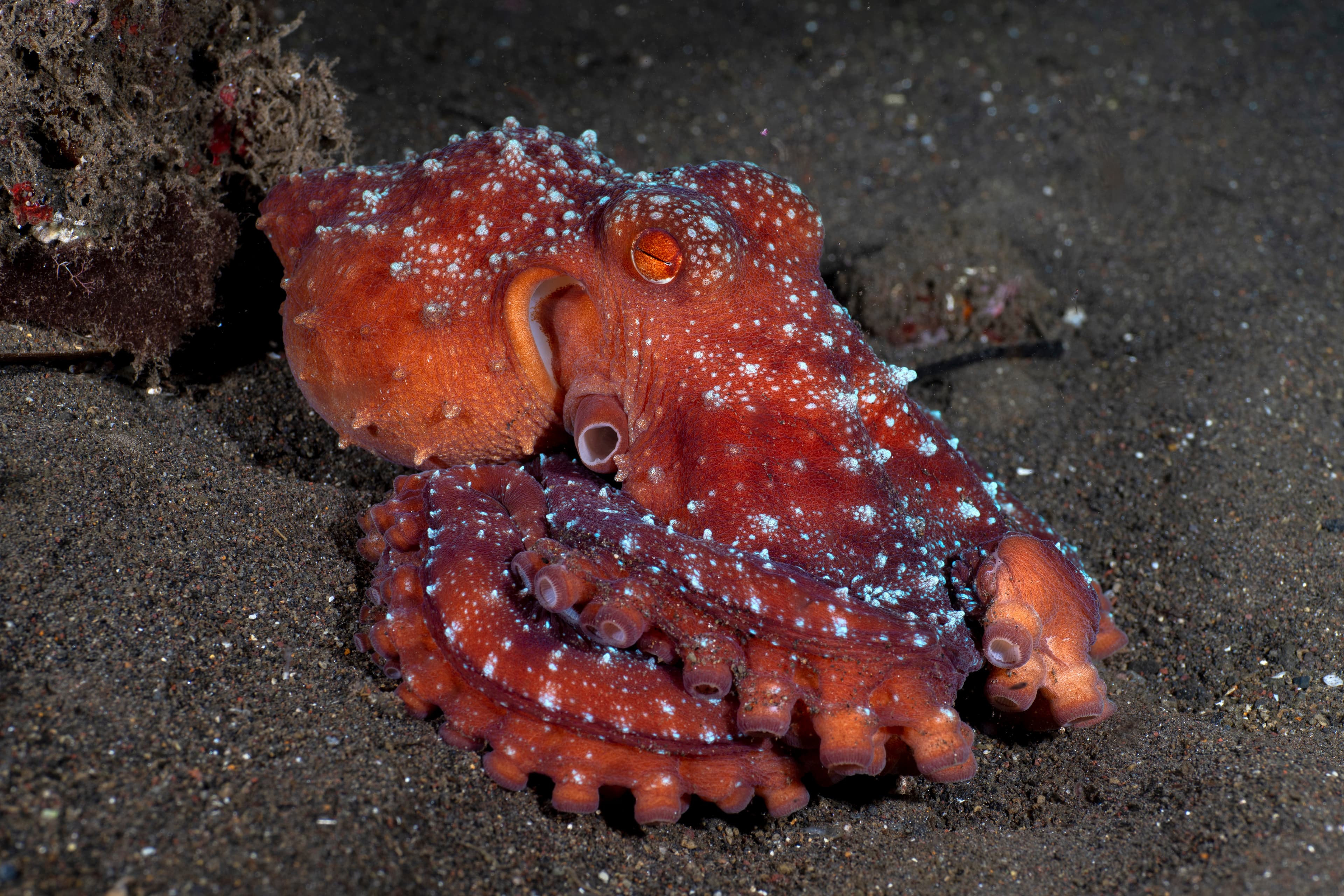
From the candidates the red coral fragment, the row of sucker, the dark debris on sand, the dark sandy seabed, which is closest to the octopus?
the row of sucker

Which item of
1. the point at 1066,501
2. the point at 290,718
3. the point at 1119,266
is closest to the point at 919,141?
the point at 1119,266

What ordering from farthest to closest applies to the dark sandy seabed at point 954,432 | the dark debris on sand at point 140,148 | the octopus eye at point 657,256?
the dark debris on sand at point 140,148 → the octopus eye at point 657,256 → the dark sandy seabed at point 954,432

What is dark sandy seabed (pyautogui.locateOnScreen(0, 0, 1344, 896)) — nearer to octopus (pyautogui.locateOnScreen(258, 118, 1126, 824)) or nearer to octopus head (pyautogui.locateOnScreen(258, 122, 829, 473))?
octopus (pyautogui.locateOnScreen(258, 118, 1126, 824))

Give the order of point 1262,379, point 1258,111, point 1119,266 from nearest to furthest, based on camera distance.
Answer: point 1262,379, point 1119,266, point 1258,111

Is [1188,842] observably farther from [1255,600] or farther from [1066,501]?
[1066,501]

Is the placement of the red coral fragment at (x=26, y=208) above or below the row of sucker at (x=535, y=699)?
above

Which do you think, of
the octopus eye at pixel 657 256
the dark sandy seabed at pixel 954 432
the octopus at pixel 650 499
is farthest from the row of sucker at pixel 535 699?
the octopus eye at pixel 657 256

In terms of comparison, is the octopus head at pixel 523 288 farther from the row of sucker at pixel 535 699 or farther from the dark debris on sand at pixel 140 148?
the dark debris on sand at pixel 140 148

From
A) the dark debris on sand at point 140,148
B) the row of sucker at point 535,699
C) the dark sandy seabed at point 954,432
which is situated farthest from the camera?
the dark debris on sand at point 140,148
